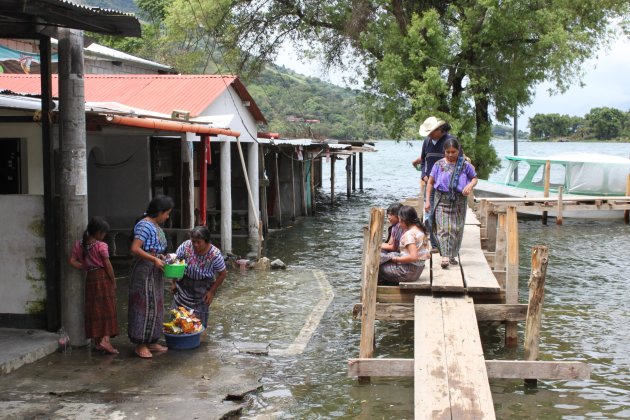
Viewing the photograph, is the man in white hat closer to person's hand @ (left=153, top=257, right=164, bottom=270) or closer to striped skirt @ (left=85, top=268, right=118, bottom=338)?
person's hand @ (left=153, top=257, right=164, bottom=270)

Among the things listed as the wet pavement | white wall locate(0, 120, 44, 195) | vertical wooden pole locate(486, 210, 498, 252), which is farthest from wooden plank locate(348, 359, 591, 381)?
white wall locate(0, 120, 44, 195)

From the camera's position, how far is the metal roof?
20.3 ft

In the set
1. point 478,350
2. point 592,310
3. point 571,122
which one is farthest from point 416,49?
point 571,122

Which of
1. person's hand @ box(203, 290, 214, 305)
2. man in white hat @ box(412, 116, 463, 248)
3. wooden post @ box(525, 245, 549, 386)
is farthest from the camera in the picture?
man in white hat @ box(412, 116, 463, 248)

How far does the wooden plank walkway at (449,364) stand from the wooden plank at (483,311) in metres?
0.21

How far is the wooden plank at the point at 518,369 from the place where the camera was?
6.50 m

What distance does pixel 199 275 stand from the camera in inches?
311

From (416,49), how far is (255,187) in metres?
7.88

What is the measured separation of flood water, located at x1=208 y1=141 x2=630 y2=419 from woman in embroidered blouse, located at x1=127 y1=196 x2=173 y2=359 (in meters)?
1.21

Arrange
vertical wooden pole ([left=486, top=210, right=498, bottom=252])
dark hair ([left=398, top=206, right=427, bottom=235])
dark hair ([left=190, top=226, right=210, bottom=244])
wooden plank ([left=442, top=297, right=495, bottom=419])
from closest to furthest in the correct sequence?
1. wooden plank ([left=442, top=297, right=495, bottom=419])
2. dark hair ([left=190, top=226, right=210, bottom=244])
3. dark hair ([left=398, top=206, right=427, bottom=235])
4. vertical wooden pole ([left=486, top=210, right=498, bottom=252])

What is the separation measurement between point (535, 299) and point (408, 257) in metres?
1.39

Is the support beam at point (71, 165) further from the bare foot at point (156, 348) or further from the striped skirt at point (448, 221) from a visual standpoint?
the striped skirt at point (448, 221)

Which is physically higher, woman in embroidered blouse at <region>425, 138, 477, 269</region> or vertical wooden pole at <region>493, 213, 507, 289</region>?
woman in embroidered blouse at <region>425, 138, 477, 269</region>

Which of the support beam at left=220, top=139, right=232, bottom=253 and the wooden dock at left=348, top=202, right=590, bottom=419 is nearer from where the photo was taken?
the wooden dock at left=348, top=202, right=590, bottom=419
